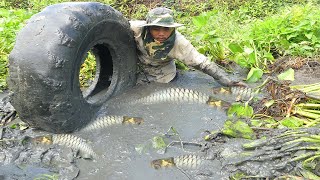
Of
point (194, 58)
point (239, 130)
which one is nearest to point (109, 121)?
point (239, 130)

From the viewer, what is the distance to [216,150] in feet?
11.5

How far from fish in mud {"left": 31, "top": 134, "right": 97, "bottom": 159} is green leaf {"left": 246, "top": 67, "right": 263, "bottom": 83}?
2.26 metres

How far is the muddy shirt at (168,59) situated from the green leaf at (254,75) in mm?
567

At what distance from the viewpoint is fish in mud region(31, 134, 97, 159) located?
3.65 metres

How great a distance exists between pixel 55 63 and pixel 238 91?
82.7 inches

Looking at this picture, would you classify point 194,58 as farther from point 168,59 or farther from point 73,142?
point 73,142

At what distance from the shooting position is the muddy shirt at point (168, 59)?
482 centimetres

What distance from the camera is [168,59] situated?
16.4 feet

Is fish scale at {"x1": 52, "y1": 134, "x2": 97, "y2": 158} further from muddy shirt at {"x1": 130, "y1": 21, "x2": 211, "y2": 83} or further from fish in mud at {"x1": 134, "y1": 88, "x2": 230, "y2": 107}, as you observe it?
muddy shirt at {"x1": 130, "y1": 21, "x2": 211, "y2": 83}

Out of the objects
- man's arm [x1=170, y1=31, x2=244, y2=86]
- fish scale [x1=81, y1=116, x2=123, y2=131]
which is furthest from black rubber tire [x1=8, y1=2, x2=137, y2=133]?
man's arm [x1=170, y1=31, x2=244, y2=86]

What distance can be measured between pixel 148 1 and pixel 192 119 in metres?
6.26

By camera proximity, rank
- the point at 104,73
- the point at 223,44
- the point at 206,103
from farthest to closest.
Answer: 1. the point at 223,44
2. the point at 104,73
3. the point at 206,103

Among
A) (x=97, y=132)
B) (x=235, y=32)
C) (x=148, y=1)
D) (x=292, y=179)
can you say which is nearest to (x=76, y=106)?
(x=97, y=132)

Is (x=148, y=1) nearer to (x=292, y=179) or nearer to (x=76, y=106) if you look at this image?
(x=76, y=106)
